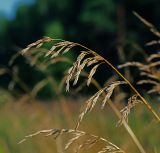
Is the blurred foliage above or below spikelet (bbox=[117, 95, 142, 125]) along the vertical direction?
below

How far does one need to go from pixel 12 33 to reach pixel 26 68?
706 centimetres

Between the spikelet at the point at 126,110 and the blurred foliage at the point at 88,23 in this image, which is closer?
the spikelet at the point at 126,110

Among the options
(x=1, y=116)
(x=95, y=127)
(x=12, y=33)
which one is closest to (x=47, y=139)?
(x=95, y=127)

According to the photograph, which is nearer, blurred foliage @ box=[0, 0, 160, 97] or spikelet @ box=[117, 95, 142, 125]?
spikelet @ box=[117, 95, 142, 125]

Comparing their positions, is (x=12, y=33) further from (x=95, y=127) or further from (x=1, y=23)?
(x=95, y=127)

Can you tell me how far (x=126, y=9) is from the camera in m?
36.9

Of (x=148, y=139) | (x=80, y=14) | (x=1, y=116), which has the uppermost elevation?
(x=148, y=139)

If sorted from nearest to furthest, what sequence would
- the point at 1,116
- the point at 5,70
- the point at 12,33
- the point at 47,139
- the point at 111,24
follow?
the point at 5,70, the point at 47,139, the point at 1,116, the point at 111,24, the point at 12,33

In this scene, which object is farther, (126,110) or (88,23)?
(88,23)

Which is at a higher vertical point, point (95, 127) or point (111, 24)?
point (95, 127)

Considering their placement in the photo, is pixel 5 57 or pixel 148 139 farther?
pixel 5 57

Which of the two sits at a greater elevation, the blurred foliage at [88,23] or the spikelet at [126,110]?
the spikelet at [126,110]

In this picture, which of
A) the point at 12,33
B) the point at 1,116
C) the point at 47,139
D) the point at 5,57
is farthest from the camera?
the point at 12,33

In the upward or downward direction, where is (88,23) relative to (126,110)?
downward
